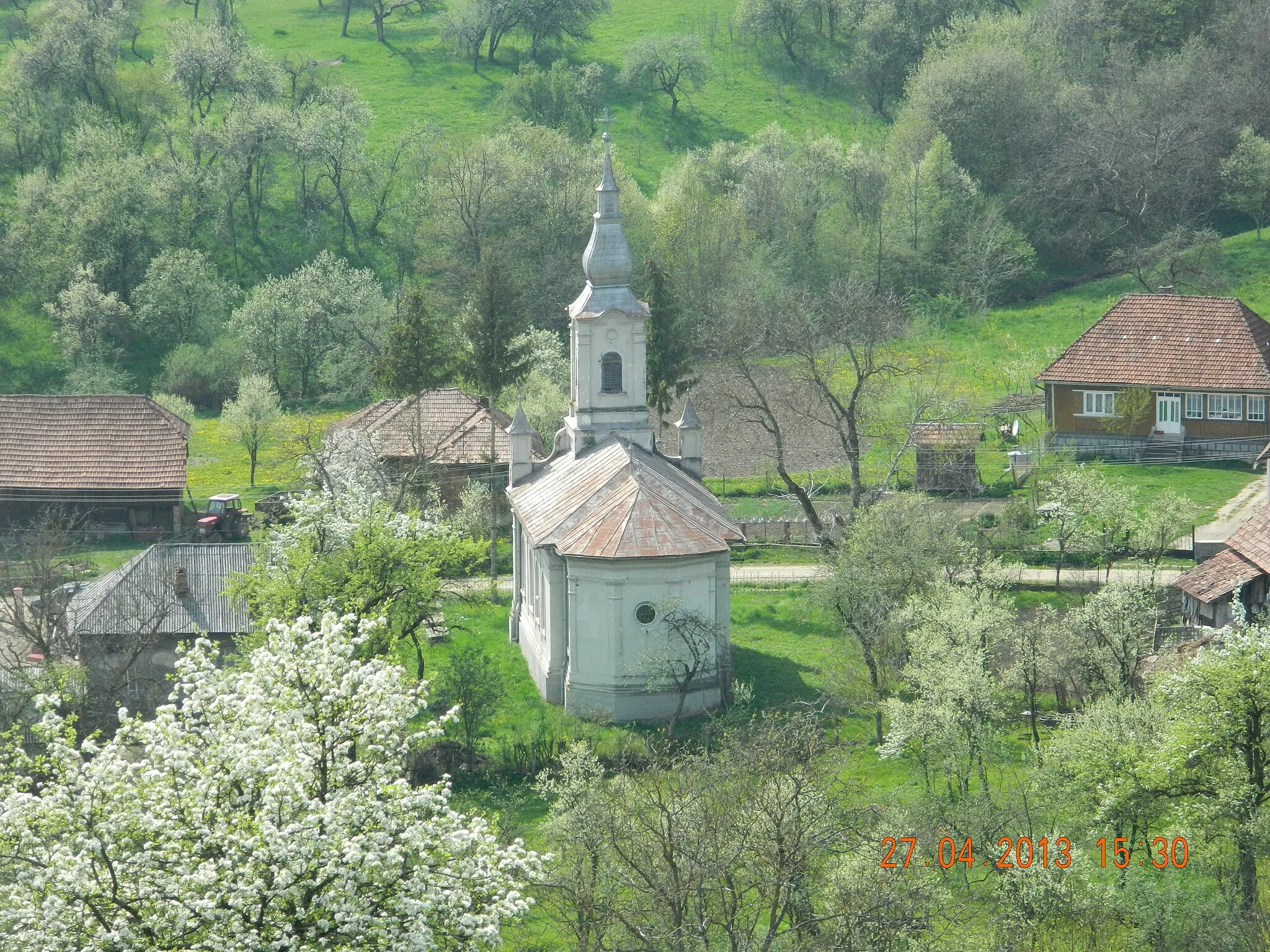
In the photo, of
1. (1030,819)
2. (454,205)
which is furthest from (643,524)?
(454,205)

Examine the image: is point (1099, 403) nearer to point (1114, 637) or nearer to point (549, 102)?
point (1114, 637)

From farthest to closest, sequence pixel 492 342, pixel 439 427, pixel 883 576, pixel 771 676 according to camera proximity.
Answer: pixel 439 427 → pixel 492 342 → pixel 771 676 → pixel 883 576

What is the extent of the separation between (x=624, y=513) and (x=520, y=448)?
7.63m

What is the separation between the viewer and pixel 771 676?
4253cm

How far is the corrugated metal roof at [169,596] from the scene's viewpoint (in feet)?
141

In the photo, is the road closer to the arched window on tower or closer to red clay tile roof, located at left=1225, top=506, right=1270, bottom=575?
red clay tile roof, located at left=1225, top=506, right=1270, bottom=575

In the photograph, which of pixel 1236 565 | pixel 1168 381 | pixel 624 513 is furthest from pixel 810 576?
pixel 1168 381

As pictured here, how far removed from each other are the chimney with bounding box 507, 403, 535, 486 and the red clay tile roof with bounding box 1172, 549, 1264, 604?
16221 millimetres

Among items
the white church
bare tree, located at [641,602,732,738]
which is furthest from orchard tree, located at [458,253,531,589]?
bare tree, located at [641,602,732,738]

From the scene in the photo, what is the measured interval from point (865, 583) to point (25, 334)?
5115 cm

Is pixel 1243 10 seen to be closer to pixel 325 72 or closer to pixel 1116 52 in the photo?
pixel 1116 52

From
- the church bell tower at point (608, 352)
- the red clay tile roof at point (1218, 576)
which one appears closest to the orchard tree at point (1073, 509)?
the red clay tile roof at point (1218, 576)

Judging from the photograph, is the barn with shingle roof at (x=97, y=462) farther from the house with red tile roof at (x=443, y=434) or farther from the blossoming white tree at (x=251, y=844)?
the blossoming white tree at (x=251, y=844)

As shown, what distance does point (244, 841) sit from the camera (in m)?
20.2
